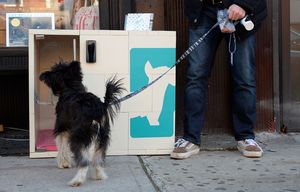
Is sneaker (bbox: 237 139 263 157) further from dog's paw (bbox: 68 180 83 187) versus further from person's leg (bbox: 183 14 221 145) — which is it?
dog's paw (bbox: 68 180 83 187)

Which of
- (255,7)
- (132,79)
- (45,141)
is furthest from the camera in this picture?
(45,141)

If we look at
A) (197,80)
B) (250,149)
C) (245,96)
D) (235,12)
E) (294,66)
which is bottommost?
(250,149)

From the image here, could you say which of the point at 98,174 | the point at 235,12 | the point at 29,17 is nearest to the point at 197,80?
the point at 235,12

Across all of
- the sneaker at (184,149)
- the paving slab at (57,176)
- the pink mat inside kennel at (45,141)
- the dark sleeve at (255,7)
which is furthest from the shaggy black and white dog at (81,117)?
the dark sleeve at (255,7)

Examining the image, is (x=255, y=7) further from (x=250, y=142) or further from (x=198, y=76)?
(x=250, y=142)

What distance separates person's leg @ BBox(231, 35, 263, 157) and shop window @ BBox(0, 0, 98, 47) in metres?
1.99

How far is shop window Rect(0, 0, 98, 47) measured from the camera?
253 inches

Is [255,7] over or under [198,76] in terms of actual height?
over

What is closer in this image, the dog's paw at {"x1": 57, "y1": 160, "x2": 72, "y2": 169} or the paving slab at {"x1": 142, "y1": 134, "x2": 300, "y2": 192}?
the paving slab at {"x1": 142, "y1": 134, "x2": 300, "y2": 192}

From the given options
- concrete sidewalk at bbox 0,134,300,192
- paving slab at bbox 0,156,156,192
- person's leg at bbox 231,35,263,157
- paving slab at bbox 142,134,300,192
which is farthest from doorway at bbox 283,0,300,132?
paving slab at bbox 0,156,156,192

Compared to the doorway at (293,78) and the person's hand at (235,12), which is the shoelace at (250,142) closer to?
the doorway at (293,78)

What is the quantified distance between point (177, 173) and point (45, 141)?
1.52m

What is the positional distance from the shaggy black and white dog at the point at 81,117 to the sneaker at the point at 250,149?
1.50 m

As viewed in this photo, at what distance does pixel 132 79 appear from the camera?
5367 mm
